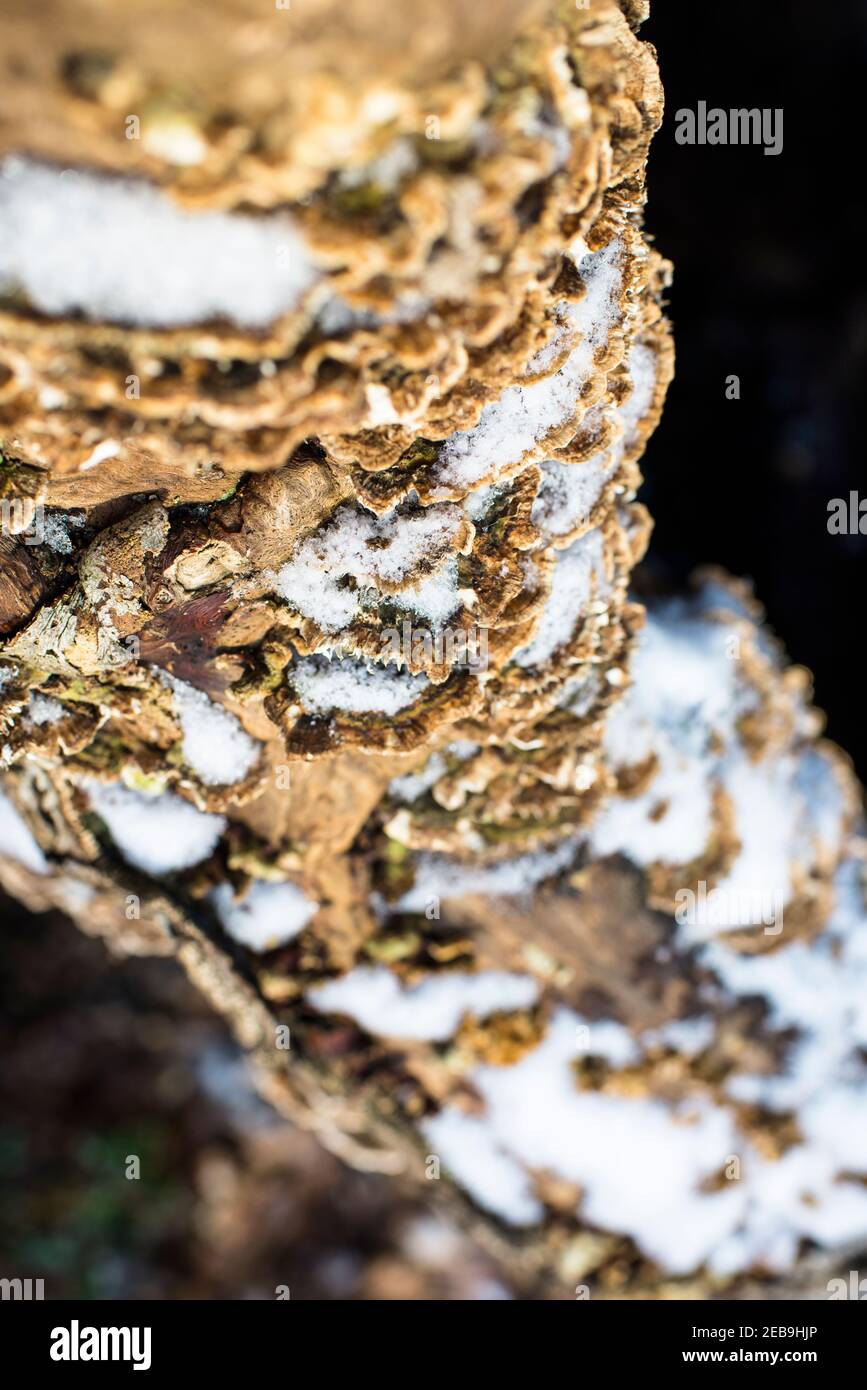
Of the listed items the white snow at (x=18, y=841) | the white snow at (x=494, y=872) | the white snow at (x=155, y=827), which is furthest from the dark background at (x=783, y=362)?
the white snow at (x=18, y=841)

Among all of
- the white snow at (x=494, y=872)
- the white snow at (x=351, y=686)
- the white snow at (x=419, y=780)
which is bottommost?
the white snow at (x=494, y=872)

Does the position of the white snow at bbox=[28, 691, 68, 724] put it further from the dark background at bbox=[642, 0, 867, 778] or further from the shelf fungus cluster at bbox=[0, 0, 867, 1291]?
the dark background at bbox=[642, 0, 867, 778]

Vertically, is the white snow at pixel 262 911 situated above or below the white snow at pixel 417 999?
above

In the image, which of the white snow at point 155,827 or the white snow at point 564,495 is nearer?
the white snow at point 564,495

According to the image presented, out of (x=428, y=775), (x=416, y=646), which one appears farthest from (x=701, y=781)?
(x=416, y=646)

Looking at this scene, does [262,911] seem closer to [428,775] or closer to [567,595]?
[428,775]

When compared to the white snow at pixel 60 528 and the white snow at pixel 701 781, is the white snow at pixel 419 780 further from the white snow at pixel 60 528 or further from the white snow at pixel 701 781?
the white snow at pixel 60 528

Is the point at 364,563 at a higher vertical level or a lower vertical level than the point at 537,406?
lower

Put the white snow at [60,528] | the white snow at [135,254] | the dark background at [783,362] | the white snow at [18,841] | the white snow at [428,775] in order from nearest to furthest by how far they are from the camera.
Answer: the white snow at [135,254] < the white snow at [60,528] < the white snow at [428,775] < the white snow at [18,841] < the dark background at [783,362]

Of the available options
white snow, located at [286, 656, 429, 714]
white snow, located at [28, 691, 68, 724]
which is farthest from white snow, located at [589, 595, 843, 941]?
white snow, located at [28, 691, 68, 724]
